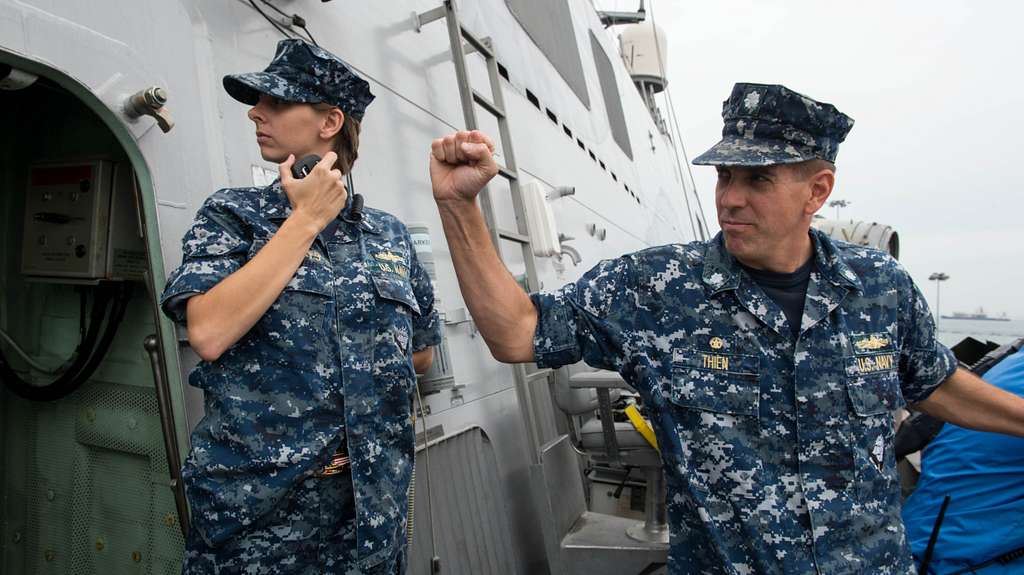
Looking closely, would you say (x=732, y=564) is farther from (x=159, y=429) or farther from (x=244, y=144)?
(x=244, y=144)

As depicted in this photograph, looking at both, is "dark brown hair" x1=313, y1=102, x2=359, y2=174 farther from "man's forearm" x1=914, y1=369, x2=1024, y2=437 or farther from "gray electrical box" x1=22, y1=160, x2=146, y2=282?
"man's forearm" x1=914, y1=369, x2=1024, y2=437

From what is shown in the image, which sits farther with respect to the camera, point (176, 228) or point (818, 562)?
point (176, 228)

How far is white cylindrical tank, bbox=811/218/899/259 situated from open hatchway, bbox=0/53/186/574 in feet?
33.7

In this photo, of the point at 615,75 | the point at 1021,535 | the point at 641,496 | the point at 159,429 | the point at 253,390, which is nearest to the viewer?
the point at 253,390

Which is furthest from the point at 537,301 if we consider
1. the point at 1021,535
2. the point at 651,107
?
the point at 651,107

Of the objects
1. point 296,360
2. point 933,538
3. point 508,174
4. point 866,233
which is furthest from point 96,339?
point 866,233

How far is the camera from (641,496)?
3199 millimetres

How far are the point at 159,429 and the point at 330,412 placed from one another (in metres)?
0.70

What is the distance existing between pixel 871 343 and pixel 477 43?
6.96 feet

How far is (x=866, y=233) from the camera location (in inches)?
412

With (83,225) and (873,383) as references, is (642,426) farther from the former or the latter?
(83,225)

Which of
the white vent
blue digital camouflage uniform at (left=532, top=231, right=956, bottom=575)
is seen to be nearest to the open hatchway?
blue digital camouflage uniform at (left=532, top=231, right=956, bottom=575)

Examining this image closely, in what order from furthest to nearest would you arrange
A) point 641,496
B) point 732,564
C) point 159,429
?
point 641,496
point 159,429
point 732,564

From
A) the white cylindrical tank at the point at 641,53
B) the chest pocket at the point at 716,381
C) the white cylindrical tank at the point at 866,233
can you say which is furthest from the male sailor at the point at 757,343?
the white cylindrical tank at the point at 641,53
